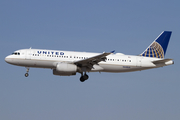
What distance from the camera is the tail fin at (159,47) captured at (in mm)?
51469

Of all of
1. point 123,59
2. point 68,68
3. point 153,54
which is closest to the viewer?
point 68,68

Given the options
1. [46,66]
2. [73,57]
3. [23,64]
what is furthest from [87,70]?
[23,64]

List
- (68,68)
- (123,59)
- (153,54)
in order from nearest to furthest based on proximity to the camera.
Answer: (68,68), (123,59), (153,54)

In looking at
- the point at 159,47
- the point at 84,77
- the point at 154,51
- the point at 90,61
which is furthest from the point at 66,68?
the point at 159,47

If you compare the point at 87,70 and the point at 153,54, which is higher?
the point at 153,54

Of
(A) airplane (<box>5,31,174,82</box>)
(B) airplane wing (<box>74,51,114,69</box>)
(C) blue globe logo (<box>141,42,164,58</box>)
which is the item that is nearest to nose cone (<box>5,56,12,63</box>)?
(A) airplane (<box>5,31,174,82</box>)

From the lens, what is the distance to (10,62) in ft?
152

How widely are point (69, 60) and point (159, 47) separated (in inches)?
613

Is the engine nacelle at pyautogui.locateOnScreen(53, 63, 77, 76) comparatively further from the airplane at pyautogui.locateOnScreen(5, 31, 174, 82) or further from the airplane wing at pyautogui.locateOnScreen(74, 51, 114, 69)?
the airplane wing at pyautogui.locateOnScreen(74, 51, 114, 69)

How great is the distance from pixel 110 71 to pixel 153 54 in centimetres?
835

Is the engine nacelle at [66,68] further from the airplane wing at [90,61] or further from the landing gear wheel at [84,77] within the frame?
the landing gear wheel at [84,77]

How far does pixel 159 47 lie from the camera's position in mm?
52469

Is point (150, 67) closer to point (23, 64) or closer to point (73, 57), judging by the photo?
point (73, 57)

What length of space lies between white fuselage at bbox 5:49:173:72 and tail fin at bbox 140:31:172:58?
2.83 metres
